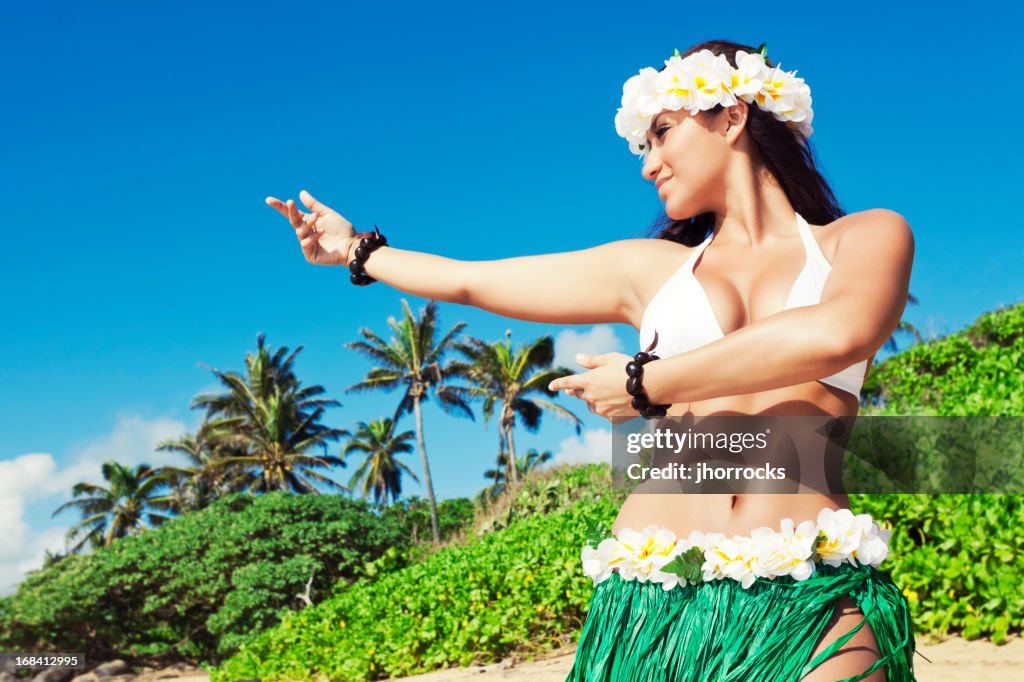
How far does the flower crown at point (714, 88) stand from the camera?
77.5 inches

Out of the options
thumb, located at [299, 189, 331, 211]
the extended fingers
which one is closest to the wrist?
the extended fingers

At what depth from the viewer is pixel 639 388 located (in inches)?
66.2

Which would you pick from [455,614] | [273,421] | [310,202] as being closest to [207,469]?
[273,421]

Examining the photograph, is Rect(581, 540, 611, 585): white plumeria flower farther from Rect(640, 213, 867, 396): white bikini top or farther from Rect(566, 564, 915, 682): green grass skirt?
Rect(640, 213, 867, 396): white bikini top

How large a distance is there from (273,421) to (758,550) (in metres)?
32.6

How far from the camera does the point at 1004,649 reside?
4992mm

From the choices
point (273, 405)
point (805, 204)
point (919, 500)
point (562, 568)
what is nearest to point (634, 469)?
point (805, 204)

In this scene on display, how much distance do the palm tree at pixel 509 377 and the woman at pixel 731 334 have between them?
97.8 ft

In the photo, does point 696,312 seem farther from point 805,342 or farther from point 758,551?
point 758,551

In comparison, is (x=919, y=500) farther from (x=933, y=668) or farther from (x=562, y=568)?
(x=562, y=568)

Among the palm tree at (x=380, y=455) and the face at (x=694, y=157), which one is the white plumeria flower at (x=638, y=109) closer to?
the face at (x=694, y=157)

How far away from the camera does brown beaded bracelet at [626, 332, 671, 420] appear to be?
66.2 inches

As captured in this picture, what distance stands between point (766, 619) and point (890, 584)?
289 mm

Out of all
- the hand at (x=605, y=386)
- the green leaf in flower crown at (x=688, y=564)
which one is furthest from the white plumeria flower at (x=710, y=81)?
the green leaf in flower crown at (x=688, y=564)
